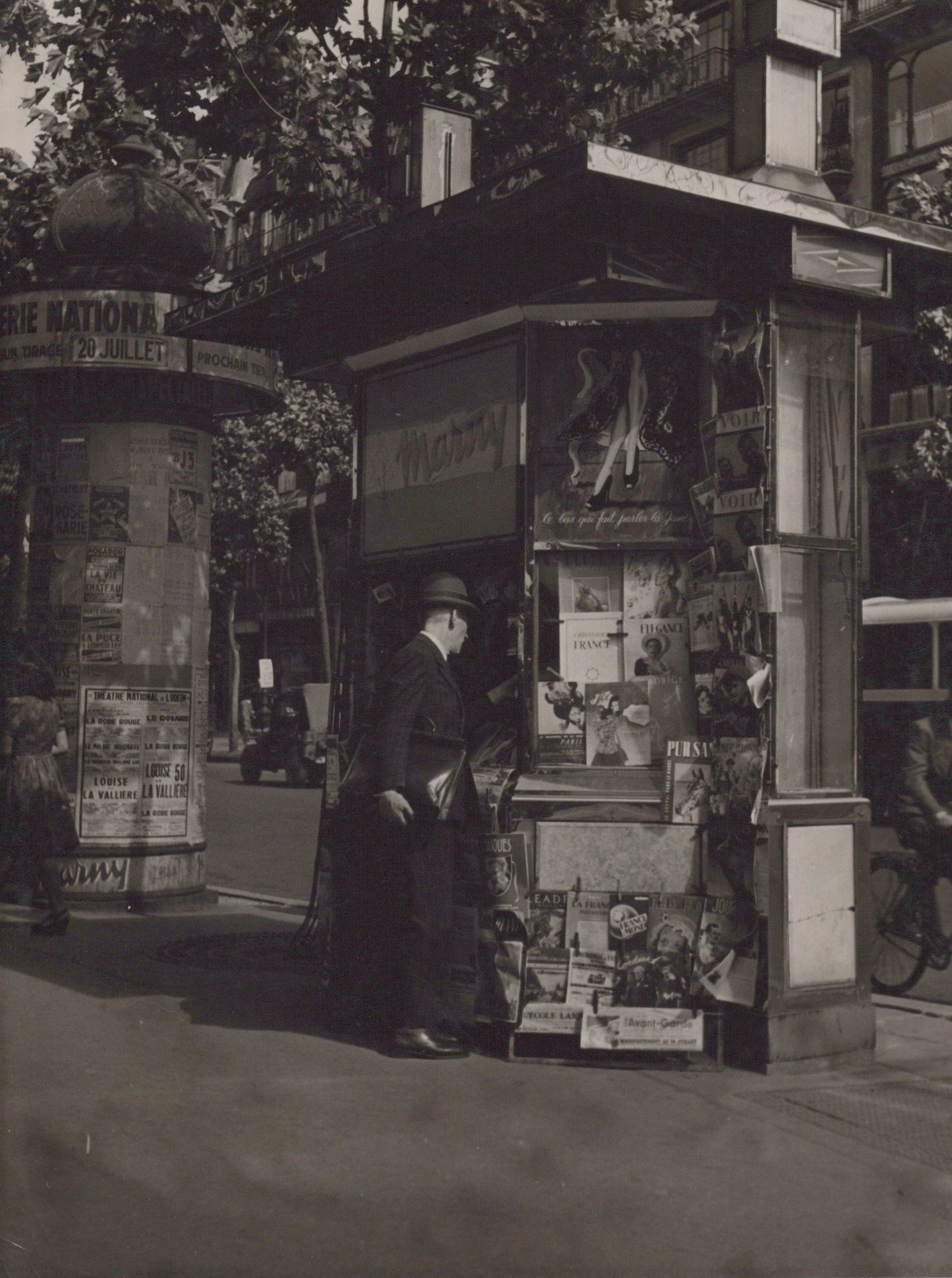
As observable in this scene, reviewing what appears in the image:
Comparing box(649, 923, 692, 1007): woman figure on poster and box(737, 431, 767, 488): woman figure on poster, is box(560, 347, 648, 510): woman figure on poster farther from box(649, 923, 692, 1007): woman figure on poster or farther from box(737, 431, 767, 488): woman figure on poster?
box(649, 923, 692, 1007): woman figure on poster

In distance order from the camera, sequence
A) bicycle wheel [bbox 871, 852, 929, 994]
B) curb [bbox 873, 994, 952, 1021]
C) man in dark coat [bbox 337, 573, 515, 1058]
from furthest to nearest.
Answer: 1. bicycle wheel [bbox 871, 852, 929, 994]
2. curb [bbox 873, 994, 952, 1021]
3. man in dark coat [bbox 337, 573, 515, 1058]

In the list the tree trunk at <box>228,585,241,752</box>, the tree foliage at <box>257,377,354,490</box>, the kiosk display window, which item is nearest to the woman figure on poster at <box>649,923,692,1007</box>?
the kiosk display window

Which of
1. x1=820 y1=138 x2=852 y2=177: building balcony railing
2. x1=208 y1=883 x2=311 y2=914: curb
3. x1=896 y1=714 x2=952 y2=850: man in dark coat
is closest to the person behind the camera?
x1=896 y1=714 x2=952 y2=850: man in dark coat

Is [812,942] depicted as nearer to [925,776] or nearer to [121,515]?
[925,776]

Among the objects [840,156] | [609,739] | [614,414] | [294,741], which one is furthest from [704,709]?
[840,156]

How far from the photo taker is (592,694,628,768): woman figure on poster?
6.77 m

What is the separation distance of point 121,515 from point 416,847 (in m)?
5.51

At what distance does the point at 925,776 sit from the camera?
9.23 meters

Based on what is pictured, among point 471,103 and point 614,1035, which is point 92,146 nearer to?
point 471,103

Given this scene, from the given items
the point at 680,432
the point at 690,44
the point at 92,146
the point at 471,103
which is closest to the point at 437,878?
the point at 680,432

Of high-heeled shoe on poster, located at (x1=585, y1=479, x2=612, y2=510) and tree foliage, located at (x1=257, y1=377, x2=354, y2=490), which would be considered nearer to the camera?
high-heeled shoe on poster, located at (x1=585, y1=479, x2=612, y2=510)

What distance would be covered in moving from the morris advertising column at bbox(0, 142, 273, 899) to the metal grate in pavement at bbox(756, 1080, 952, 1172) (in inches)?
248

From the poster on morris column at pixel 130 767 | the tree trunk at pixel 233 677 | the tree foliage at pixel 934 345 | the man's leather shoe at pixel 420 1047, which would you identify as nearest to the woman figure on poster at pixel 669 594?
the man's leather shoe at pixel 420 1047

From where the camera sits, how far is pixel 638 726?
6773mm
